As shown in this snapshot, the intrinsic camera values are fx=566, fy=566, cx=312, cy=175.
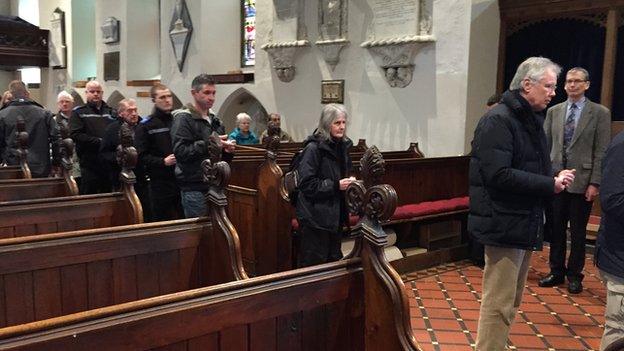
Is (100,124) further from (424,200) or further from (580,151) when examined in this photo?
(580,151)

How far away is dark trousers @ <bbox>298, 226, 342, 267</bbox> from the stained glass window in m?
7.60

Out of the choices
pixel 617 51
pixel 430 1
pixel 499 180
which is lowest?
pixel 499 180

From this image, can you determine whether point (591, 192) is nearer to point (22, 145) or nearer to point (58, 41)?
point (22, 145)

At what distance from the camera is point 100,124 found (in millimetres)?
5055

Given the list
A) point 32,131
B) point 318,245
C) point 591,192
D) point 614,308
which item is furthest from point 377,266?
point 32,131

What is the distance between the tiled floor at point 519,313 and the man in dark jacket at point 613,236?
4.00ft

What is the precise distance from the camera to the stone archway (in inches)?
392

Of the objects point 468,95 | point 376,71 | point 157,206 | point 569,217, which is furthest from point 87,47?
point 569,217

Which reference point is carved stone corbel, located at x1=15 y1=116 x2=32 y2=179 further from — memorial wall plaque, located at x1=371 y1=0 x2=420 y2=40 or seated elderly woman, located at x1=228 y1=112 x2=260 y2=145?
memorial wall plaque, located at x1=371 y1=0 x2=420 y2=40

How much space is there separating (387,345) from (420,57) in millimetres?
5640

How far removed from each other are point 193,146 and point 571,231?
9.44 feet

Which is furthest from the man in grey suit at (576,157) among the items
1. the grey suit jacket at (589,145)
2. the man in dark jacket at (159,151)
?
the man in dark jacket at (159,151)

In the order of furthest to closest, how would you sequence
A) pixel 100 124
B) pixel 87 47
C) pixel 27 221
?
pixel 87 47 < pixel 100 124 < pixel 27 221

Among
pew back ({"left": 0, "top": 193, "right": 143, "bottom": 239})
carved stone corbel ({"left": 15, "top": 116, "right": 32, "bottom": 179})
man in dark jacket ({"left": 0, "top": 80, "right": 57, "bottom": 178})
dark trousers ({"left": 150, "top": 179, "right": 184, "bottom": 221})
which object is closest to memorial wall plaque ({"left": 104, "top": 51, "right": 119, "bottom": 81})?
man in dark jacket ({"left": 0, "top": 80, "right": 57, "bottom": 178})
